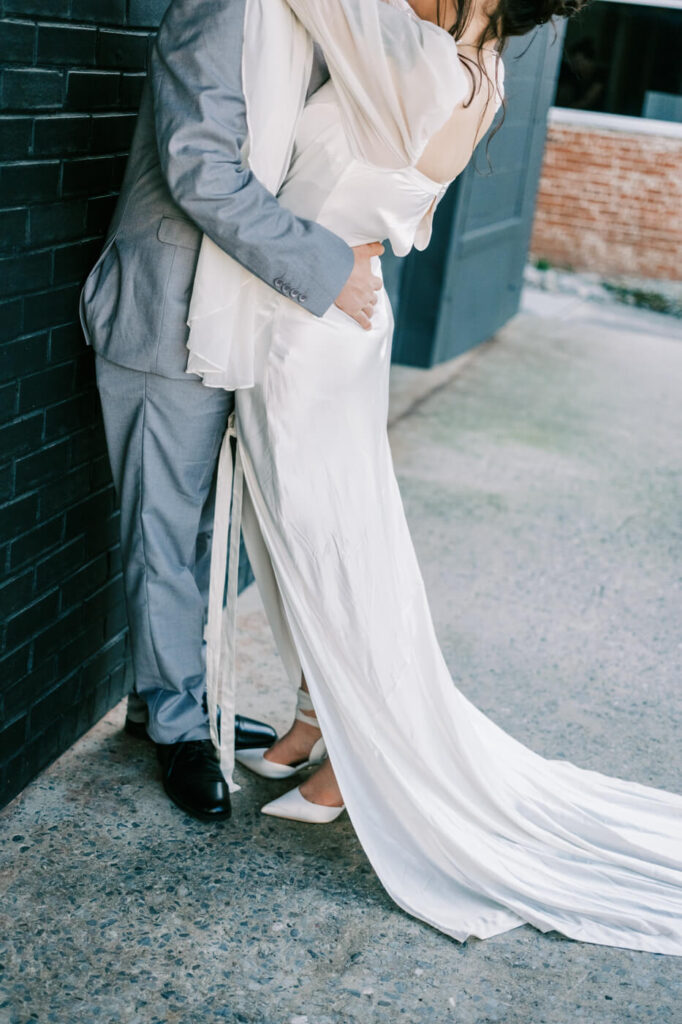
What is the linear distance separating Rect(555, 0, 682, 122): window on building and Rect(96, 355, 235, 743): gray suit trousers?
8.58m

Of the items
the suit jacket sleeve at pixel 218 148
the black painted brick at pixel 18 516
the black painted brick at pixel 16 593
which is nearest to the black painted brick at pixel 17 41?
the suit jacket sleeve at pixel 218 148

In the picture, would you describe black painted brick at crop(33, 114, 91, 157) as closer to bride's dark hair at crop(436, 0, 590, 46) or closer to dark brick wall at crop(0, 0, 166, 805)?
dark brick wall at crop(0, 0, 166, 805)

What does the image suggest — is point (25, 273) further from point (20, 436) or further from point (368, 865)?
point (368, 865)

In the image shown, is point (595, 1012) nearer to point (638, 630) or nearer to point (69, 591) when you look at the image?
point (69, 591)

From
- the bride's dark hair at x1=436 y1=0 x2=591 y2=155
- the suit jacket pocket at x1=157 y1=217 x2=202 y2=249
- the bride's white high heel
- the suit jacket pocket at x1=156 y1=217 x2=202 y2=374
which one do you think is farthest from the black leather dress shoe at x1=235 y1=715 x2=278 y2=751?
the bride's dark hair at x1=436 y1=0 x2=591 y2=155

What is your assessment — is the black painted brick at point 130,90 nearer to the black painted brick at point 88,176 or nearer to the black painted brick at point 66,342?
the black painted brick at point 88,176

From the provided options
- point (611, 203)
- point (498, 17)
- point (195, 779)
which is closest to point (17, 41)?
point (498, 17)

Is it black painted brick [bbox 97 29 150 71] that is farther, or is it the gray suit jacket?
black painted brick [bbox 97 29 150 71]


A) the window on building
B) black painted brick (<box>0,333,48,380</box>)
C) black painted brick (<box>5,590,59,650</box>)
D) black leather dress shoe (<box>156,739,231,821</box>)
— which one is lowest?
black leather dress shoe (<box>156,739,231,821</box>)

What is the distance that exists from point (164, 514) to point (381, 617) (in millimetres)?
506

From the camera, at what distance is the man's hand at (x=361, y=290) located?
2131 mm

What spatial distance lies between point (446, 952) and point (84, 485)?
49.3 inches

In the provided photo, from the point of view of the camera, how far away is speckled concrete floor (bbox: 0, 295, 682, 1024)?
2033 millimetres

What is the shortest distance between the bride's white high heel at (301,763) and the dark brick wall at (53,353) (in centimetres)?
43
